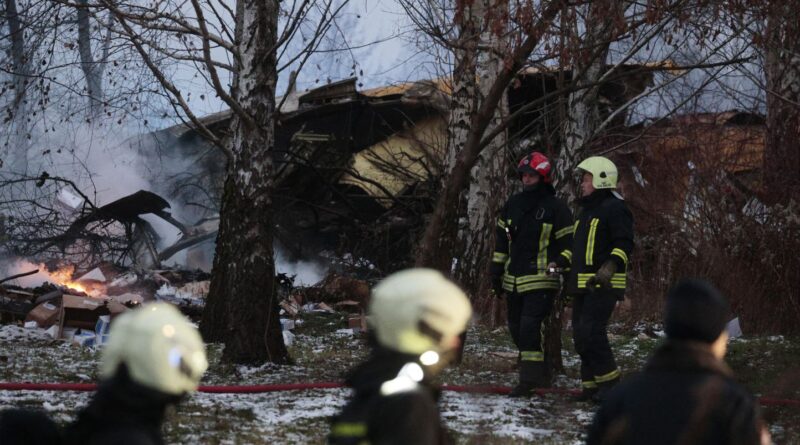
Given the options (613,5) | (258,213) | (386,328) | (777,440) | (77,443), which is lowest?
(777,440)

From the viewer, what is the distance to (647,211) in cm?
1736

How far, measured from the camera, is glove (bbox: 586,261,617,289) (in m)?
7.71

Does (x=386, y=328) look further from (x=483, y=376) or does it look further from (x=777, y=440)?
(x=483, y=376)

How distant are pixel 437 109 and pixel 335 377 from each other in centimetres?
1221

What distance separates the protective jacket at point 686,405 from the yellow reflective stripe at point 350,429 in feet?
2.71

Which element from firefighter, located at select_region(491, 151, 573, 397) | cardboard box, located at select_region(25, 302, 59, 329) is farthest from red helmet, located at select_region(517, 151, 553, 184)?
cardboard box, located at select_region(25, 302, 59, 329)

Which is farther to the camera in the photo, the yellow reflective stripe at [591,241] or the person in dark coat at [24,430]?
the yellow reflective stripe at [591,241]

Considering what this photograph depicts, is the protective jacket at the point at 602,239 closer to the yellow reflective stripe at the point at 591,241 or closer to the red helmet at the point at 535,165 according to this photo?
the yellow reflective stripe at the point at 591,241

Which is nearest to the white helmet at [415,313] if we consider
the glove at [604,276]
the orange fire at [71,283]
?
the glove at [604,276]

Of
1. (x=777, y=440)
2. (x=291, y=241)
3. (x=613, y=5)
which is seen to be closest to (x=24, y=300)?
(x=291, y=241)

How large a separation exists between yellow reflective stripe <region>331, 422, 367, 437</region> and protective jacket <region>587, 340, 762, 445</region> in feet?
2.71

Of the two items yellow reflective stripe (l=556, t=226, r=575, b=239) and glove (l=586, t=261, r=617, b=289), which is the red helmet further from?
glove (l=586, t=261, r=617, b=289)

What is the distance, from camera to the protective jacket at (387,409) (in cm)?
280

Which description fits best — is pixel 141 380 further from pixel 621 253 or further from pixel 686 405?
pixel 621 253
